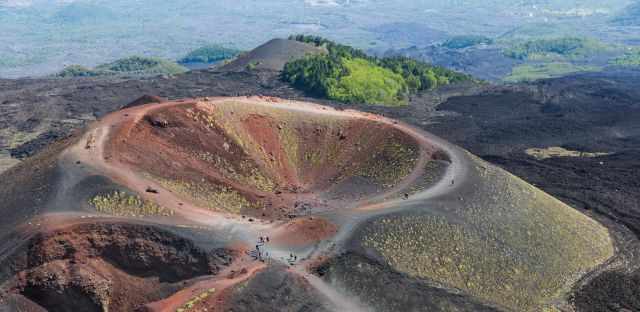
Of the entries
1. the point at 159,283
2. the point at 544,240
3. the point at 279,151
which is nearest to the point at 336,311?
the point at 159,283

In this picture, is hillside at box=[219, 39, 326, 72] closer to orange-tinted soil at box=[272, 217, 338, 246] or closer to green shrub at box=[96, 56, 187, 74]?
green shrub at box=[96, 56, 187, 74]

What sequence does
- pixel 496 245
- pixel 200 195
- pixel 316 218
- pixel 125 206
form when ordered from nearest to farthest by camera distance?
pixel 125 206 → pixel 316 218 → pixel 496 245 → pixel 200 195

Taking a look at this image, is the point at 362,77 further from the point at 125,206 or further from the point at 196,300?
the point at 196,300

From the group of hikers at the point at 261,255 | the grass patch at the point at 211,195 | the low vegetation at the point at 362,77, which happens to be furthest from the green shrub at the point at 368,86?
the group of hikers at the point at 261,255

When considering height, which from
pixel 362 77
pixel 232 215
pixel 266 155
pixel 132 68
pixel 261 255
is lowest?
pixel 132 68

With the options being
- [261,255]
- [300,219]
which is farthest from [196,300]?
[300,219]

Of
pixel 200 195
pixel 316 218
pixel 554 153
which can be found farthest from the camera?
pixel 554 153

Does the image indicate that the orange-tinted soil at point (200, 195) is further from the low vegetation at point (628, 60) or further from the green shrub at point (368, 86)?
the low vegetation at point (628, 60)
